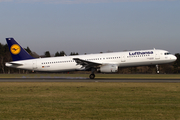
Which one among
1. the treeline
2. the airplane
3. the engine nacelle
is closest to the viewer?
the engine nacelle

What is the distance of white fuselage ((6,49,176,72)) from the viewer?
34500mm

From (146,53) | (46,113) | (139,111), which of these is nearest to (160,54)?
(146,53)

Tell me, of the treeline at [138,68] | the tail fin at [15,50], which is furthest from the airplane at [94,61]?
the treeline at [138,68]

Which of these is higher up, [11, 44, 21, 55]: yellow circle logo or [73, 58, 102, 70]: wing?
[11, 44, 21, 55]: yellow circle logo

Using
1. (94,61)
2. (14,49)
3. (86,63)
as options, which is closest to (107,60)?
A: (94,61)

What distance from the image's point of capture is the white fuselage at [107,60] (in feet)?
113

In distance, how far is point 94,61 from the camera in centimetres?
3641

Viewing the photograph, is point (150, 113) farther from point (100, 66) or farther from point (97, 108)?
point (100, 66)

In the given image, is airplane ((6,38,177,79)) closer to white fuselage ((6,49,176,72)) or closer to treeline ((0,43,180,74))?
white fuselage ((6,49,176,72))

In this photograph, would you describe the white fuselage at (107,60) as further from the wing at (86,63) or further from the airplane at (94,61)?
the wing at (86,63)

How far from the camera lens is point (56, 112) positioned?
1049cm

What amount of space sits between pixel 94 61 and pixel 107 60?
7.31 ft

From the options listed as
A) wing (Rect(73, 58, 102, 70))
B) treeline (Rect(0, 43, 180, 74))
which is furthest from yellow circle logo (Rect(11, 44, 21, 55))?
treeline (Rect(0, 43, 180, 74))

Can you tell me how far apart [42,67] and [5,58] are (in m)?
69.0
